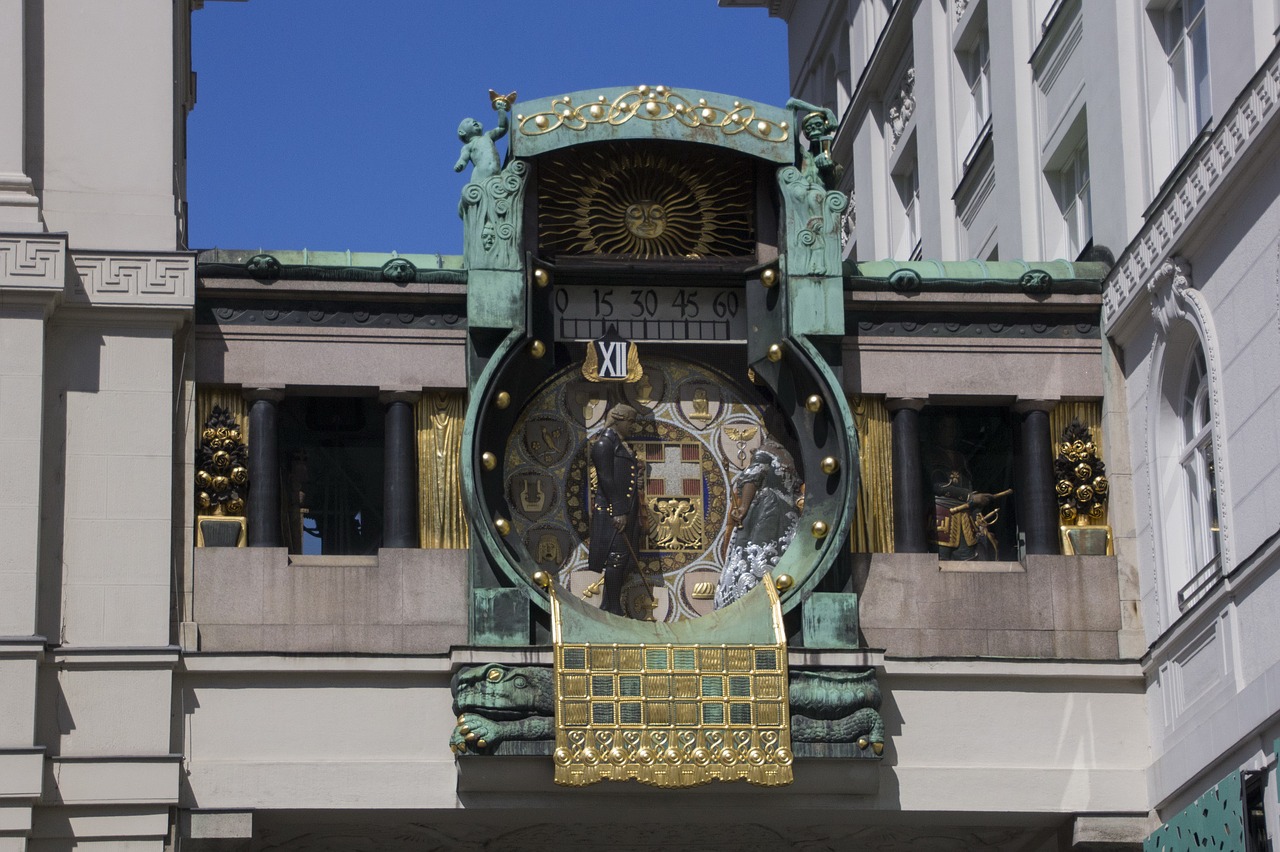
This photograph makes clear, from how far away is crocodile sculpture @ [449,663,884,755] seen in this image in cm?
2219

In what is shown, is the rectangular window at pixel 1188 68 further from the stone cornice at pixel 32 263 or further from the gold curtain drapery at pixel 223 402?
the stone cornice at pixel 32 263

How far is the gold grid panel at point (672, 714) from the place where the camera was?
2223 centimetres

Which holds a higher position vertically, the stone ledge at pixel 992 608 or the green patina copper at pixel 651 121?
the green patina copper at pixel 651 121

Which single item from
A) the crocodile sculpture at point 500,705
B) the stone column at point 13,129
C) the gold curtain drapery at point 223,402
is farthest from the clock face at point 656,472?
the stone column at point 13,129

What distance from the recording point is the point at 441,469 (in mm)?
23516

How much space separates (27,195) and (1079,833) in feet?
32.3

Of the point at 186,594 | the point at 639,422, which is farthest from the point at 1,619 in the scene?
the point at 639,422

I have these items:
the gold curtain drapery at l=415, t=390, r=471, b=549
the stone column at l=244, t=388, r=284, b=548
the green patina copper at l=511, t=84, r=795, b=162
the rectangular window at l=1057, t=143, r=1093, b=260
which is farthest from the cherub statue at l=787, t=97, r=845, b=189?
the stone column at l=244, t=388, r=284, b=548

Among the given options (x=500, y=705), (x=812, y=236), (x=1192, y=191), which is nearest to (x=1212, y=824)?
(x=1192, y=191)

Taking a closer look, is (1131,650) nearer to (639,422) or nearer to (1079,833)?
(1079,833)

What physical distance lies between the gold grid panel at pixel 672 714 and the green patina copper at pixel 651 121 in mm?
4243

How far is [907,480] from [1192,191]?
360 centimetres

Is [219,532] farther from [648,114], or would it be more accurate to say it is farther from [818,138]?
[818,138]

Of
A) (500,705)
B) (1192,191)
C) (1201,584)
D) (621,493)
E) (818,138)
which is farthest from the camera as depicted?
(818,138)
